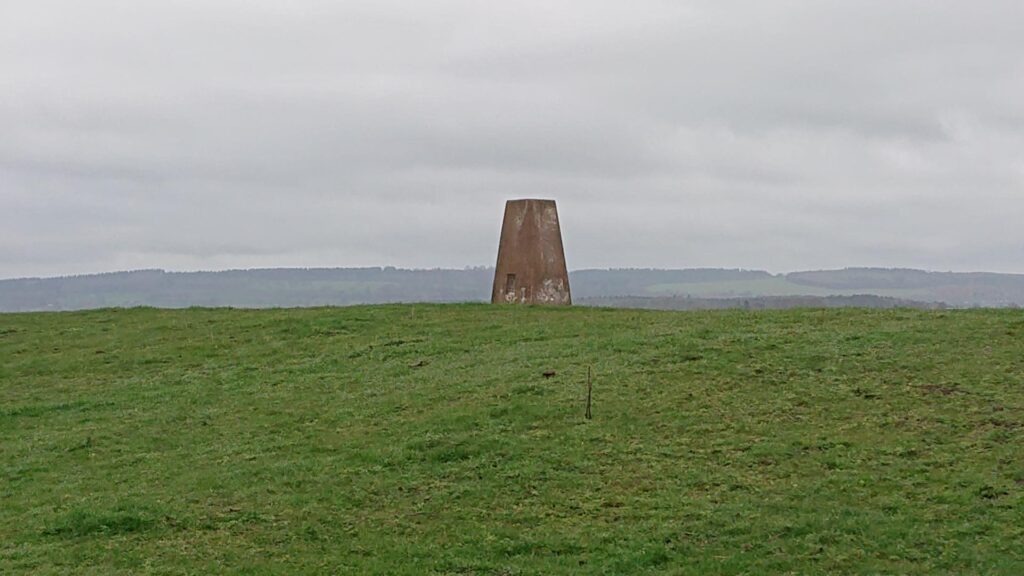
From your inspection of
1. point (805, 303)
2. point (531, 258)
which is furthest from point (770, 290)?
point (531, 258)

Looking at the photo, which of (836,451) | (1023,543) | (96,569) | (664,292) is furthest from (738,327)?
(664,292)

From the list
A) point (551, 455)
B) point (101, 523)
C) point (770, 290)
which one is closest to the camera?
point (101, 523)

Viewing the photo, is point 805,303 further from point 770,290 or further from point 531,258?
point 770,290

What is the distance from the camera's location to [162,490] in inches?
494

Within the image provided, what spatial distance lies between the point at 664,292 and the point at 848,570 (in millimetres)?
180324

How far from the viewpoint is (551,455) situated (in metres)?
12.7

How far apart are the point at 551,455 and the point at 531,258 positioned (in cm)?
1380

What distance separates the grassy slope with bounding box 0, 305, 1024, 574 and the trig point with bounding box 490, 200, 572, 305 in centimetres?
561

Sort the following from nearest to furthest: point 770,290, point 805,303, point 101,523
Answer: point 101,523 < point 805,303 < point 770,290

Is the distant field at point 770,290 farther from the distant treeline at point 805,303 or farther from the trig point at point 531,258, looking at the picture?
the trig point at point 531,258

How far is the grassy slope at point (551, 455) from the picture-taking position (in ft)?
33.5

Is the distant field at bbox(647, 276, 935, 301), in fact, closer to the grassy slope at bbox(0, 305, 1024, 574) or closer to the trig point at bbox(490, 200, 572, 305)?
the trig point at bbox(490, 200, 572, 305)

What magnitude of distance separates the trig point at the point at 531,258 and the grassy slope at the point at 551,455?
5.61 meters

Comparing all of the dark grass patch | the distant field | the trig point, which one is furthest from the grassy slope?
the distant field
